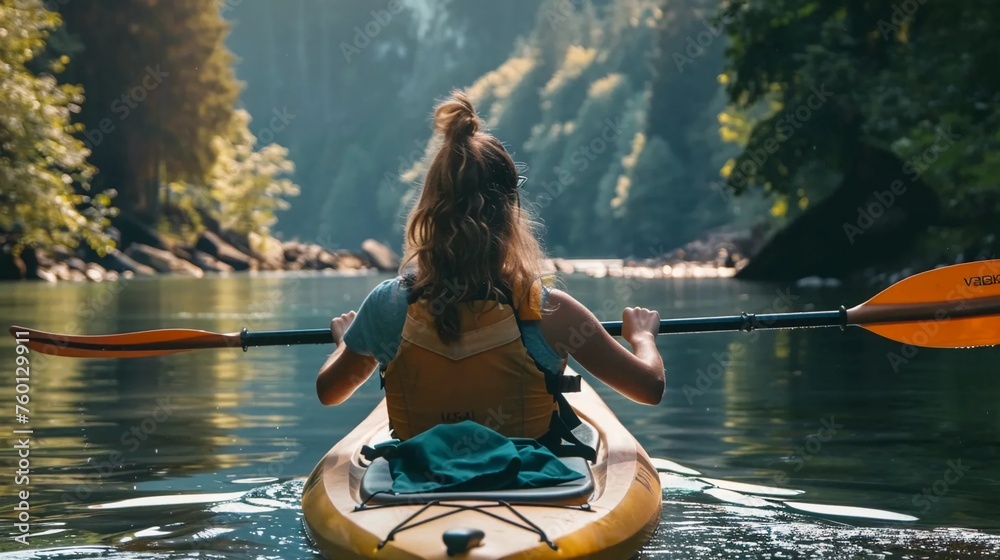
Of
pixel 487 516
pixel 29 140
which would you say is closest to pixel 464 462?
pixel 487 516

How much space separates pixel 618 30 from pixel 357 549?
88078 millimetres

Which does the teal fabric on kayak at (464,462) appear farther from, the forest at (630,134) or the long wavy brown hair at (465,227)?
the forest at (630,134)

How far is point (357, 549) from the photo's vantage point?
14.8ft

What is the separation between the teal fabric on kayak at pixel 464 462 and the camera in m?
4.62

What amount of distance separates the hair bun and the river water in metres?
1.68

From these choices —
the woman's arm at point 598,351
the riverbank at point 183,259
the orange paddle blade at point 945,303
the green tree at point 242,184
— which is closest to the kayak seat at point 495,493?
the woman's arm at point 598,351

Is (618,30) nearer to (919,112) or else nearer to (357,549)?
(919,112)

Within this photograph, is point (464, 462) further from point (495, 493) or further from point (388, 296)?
point (388, 296)

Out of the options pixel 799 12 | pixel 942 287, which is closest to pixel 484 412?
pixel 942 287

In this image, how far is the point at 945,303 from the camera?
7.21 m

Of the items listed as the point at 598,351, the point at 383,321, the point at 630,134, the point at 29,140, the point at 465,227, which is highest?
the point at 630,134

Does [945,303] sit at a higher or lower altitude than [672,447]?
higher

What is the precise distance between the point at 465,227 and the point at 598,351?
2.22ft

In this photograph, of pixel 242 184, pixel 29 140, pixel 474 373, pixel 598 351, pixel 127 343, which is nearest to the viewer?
pixel 474 373
